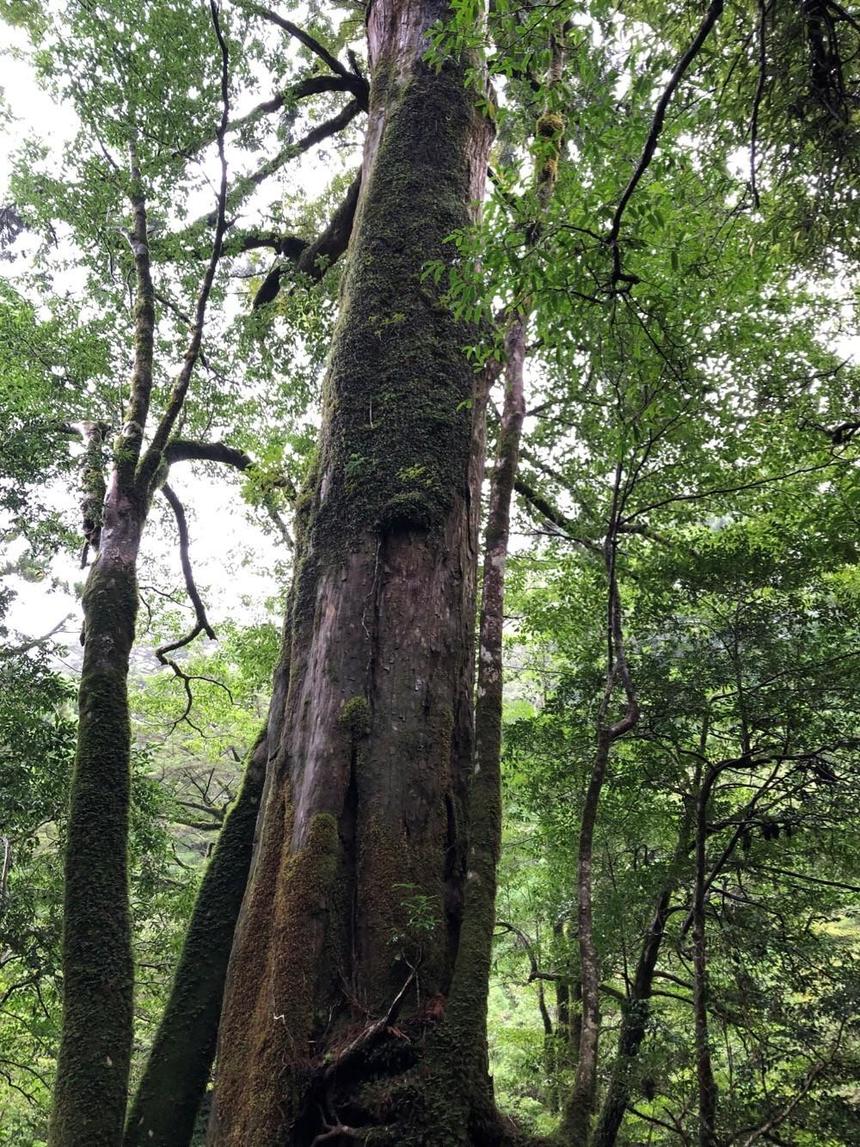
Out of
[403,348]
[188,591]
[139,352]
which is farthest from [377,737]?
[188,591]

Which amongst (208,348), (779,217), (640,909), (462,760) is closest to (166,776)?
(208,348)

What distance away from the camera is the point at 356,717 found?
3.16 metres

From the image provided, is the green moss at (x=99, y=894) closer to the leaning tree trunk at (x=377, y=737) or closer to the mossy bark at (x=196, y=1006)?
the mossy bark at (x=196, y=1006)

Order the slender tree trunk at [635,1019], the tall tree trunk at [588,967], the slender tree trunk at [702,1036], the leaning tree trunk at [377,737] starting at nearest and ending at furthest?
1. the leaning tree trunk at [377,737]
2. the tall tree trunk at [588,967]
3. the slender tree trunk at [702,1036]
4. the slender tree trunk at [635,1019]

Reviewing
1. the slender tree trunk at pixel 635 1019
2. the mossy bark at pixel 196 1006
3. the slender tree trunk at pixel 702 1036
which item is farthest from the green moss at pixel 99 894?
the slender tree trunk at pixel 635 1019

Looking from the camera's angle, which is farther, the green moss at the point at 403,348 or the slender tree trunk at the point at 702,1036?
the green moss at the point at 403,348

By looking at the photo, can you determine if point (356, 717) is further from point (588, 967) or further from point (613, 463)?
point (613, 463)

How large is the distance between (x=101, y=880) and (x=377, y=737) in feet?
6.13

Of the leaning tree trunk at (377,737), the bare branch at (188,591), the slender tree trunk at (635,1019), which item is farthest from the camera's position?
the bare branch at (188,591)

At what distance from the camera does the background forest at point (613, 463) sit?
3.66 meters

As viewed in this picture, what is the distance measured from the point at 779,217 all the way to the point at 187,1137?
5.87 metres

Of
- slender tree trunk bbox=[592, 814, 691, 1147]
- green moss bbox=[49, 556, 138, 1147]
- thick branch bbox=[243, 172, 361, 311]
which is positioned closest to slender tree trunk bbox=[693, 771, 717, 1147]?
slender tree trunk bbox=[592, 814, 691, 1147]

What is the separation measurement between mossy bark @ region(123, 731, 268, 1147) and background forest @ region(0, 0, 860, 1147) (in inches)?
61.0

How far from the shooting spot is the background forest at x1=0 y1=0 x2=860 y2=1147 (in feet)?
12.0
